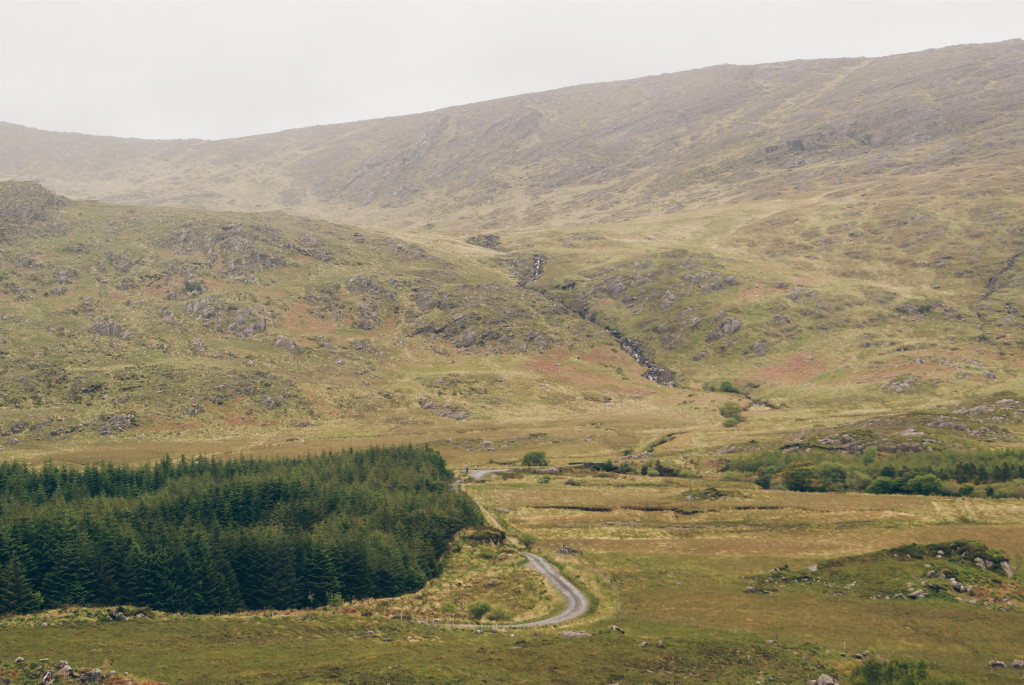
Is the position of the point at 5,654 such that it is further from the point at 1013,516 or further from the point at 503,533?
the point at 1013,516

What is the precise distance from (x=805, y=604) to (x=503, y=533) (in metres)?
35.4

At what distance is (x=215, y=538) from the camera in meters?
62.2

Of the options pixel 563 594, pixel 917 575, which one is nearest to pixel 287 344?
pixel 563 594

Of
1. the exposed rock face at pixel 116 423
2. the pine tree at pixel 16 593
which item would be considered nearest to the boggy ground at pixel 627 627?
the pine tree at pixel 16 593

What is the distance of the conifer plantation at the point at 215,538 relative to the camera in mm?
55281

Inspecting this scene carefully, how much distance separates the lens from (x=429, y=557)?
70062 millimetres

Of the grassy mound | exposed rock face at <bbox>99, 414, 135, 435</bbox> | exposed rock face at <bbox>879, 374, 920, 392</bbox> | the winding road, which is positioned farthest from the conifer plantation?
exposed rock face at <bbox>879, 374, 920, 392</bbox>

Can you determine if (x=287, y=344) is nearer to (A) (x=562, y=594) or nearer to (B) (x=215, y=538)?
(B) (x=215, y=538)

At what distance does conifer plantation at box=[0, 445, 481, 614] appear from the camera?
55281 millimetres

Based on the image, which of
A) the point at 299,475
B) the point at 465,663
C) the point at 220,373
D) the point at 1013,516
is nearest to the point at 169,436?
the point at 220,373

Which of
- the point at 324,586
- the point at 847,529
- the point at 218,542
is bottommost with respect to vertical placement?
the point at 847,529

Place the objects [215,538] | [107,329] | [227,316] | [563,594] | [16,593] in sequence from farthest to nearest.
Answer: [227,316], [107,329], [563,594], [215,538], [16,593]

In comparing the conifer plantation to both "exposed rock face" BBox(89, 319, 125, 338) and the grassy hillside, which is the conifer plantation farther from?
"exposed rock face" BBox(89, 319, 125, 338)

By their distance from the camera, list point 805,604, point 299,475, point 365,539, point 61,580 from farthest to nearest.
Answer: point 299,475 → point 365,539 → point 805,604 → point 61,580
